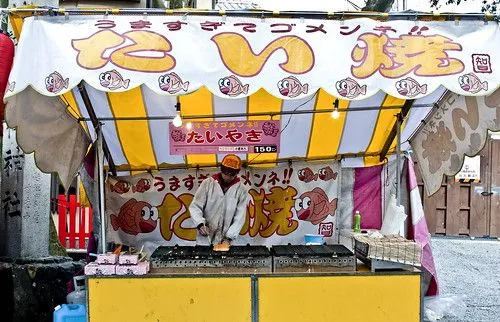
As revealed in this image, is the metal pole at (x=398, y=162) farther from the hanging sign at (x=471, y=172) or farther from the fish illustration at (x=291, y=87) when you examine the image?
the hanging sign at (x=471, y=172)

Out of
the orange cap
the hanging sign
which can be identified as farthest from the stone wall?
the hanging sign

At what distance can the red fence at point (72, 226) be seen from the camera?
10219 millimetres

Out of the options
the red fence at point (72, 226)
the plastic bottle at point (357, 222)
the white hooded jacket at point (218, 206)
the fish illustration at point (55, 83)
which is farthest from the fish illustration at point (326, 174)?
the red fence at point (72, 226)

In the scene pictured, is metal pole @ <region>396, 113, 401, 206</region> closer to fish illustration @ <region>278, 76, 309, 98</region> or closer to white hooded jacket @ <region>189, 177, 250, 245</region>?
white hooded jacket @ <region>189, 177, 250, 245</region>

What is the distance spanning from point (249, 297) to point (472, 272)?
7128mm

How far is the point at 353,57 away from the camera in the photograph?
4.36 m

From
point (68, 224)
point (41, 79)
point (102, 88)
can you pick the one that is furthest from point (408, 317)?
point (68, 224)

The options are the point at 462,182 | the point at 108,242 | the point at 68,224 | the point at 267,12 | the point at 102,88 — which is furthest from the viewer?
Answer: the point at 462,182

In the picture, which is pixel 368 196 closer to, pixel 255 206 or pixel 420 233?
pixel 420 233

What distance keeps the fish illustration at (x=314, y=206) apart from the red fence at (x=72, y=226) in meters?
4.81

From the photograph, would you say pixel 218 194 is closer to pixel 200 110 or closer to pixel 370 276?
pixel 200 110

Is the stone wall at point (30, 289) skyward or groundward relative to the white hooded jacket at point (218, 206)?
groundward

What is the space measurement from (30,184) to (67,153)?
935 millimetres

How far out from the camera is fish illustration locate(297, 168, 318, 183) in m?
7.22
